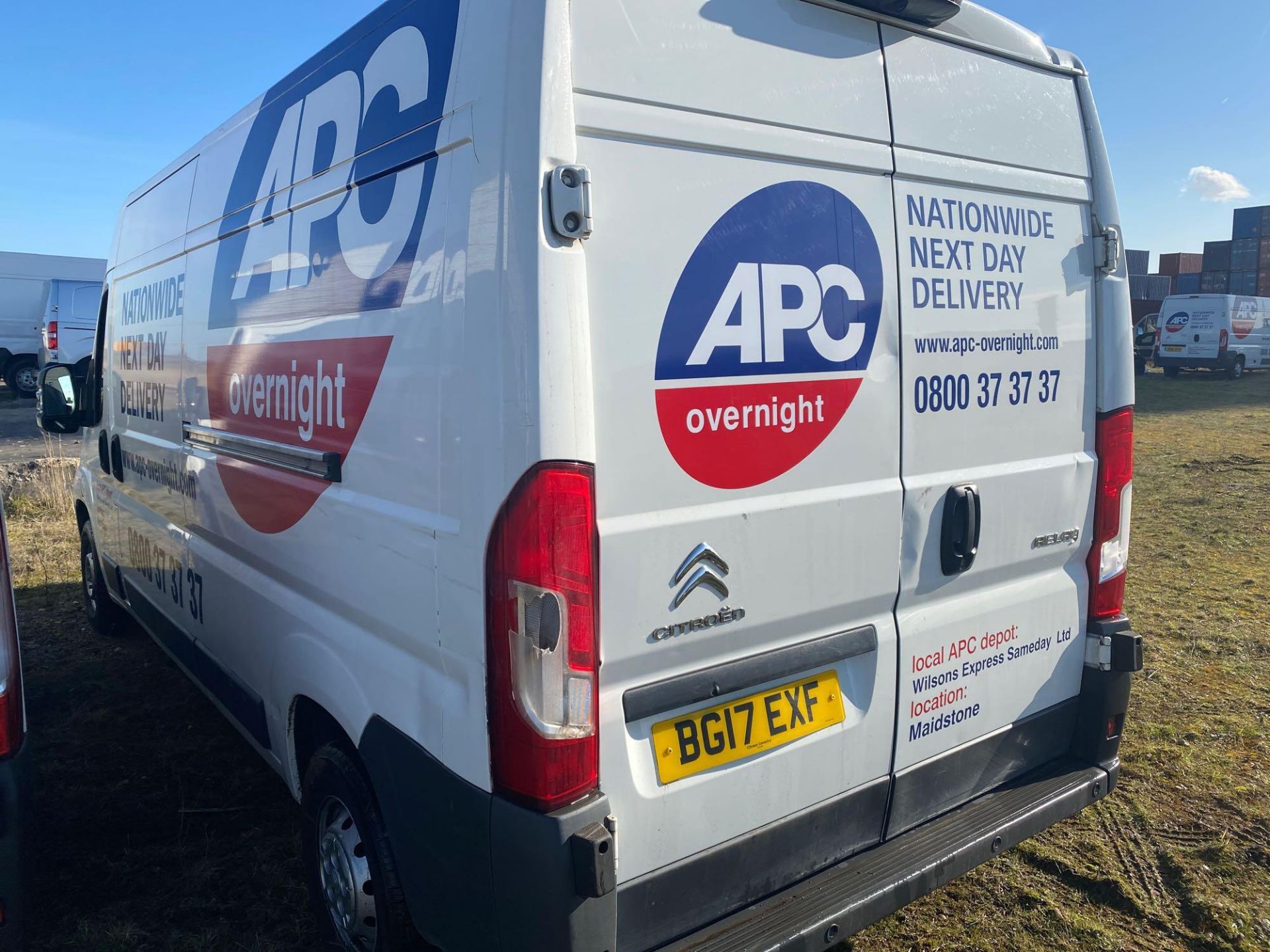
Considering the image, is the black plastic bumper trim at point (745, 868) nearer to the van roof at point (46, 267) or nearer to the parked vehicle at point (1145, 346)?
the van roof at point (46, 267)

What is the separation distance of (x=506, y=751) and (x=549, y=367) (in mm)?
767

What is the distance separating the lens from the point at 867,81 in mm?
2281

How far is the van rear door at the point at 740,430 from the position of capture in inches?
74.6

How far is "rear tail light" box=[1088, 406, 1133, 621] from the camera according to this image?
9.53ft

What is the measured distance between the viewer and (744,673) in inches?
83.7

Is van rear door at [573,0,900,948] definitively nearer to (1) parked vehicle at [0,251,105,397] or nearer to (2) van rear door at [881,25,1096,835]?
(2) van rear door at [881,25,1096,835]

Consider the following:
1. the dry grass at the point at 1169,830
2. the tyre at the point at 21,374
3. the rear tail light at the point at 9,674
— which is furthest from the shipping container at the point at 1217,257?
the rear tail light at the point at 9,674

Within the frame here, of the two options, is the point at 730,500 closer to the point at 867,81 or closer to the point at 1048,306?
the point at 867,81

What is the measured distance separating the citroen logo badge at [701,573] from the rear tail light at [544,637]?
0.71 feet

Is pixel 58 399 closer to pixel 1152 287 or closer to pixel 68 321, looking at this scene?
pixel 68 321

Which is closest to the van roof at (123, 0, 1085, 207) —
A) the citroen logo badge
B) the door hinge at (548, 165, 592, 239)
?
the door hinge at (548, 165, 592, 239)

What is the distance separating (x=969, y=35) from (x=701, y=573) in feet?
5.50

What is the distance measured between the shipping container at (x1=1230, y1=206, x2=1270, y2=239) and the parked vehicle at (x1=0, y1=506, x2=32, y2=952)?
42900 mm

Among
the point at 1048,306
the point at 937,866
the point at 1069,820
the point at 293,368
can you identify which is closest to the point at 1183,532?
the point at 1069,820
